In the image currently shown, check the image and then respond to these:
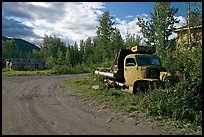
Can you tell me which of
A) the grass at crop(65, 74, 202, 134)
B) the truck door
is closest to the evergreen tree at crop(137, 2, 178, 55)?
the truck door

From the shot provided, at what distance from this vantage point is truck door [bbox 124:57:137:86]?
1463 centimetres

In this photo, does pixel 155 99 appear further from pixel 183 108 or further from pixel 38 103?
pixel 38 103

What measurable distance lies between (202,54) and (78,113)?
4559 mm

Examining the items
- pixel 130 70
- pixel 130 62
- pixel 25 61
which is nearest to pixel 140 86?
pixel 130 70

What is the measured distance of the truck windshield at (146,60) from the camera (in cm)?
1441

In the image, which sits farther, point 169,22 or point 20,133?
point 169,22

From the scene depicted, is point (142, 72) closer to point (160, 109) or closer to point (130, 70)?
point (130, 70)

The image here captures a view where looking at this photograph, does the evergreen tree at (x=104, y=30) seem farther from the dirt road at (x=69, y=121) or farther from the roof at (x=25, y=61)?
the roof at (x=25, y=61)

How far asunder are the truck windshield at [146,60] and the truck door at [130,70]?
35 cm

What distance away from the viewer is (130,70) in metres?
15.0

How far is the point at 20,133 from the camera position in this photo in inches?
273

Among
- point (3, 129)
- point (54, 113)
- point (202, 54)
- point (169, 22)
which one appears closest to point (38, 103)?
point (54, 113)

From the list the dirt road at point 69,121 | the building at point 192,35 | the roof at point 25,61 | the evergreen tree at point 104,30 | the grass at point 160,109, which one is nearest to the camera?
the dirt road at point 69,121

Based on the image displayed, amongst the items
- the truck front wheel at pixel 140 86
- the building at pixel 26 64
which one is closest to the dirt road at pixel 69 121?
the truck front wheel at pixel 140 86
